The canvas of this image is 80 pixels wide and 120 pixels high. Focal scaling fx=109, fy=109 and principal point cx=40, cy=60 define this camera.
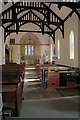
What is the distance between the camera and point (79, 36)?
20.5ft

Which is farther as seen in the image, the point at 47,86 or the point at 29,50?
the point at 29,50

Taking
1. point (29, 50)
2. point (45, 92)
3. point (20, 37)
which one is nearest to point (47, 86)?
point (45, 92)

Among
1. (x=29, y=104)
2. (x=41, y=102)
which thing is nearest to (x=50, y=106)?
(x=41, y=102)

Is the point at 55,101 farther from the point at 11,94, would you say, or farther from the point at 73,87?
the point at 73,87

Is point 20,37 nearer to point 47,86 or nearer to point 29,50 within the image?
point 29,50

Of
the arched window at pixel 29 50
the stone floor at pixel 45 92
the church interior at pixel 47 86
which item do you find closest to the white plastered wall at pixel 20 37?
the church interior at pixel 47 86

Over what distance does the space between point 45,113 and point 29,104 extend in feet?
0.83

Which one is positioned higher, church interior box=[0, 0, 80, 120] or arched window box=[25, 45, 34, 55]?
arched window box=[25, 45, 34, 55]

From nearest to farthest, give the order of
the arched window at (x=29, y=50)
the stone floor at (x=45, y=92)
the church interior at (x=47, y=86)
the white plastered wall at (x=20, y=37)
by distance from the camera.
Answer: the church interior at (x=47, y=86) → the stone floor at (x=45, y=92) → the white plastered wall at (x=20, y=37) → the arched window at (x=29, y=50)

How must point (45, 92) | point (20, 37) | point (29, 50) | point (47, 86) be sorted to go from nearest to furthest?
point (45, 92) < point (47, 86) < point (20, 37) < point (29, 50)

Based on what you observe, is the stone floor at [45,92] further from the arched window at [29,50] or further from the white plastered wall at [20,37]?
the arched window at [29,50]

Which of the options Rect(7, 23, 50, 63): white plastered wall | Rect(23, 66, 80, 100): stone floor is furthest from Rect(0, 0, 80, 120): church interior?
Rect(7, 23, 50, 63): white plastered wall

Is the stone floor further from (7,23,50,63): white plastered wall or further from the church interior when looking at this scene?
(7,23,50,63): white plastered wall

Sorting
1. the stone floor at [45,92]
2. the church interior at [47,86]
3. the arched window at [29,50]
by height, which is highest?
the arched window at [29,50]
